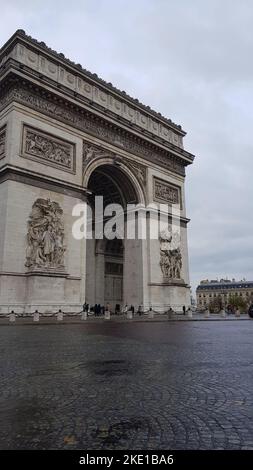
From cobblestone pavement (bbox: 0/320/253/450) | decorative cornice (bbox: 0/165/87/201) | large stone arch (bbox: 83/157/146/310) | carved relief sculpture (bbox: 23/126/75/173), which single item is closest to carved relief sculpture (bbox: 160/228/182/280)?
large stone arch (bbox: 83/157/146/310)

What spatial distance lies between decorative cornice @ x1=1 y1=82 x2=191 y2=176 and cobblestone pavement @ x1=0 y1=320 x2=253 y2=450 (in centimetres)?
2079

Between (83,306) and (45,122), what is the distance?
1230 cm

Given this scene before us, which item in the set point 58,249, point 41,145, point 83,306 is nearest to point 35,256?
point 58,249

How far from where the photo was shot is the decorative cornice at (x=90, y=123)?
24391 millimetres

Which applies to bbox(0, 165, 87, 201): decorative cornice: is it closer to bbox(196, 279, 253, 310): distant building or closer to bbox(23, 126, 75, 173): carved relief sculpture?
bbox(23, 126, 75, 173): carved relief sculpture

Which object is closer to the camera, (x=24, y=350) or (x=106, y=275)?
(x=24, y=350)

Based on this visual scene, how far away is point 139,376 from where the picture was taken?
17.1 ft

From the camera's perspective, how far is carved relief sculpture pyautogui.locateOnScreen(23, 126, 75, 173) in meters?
24.2

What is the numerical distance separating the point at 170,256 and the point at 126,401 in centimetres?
2909

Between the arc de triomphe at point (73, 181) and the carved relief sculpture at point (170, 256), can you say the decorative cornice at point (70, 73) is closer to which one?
the arc de triomphe at point (73, 181)

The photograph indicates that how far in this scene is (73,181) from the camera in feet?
86.8
